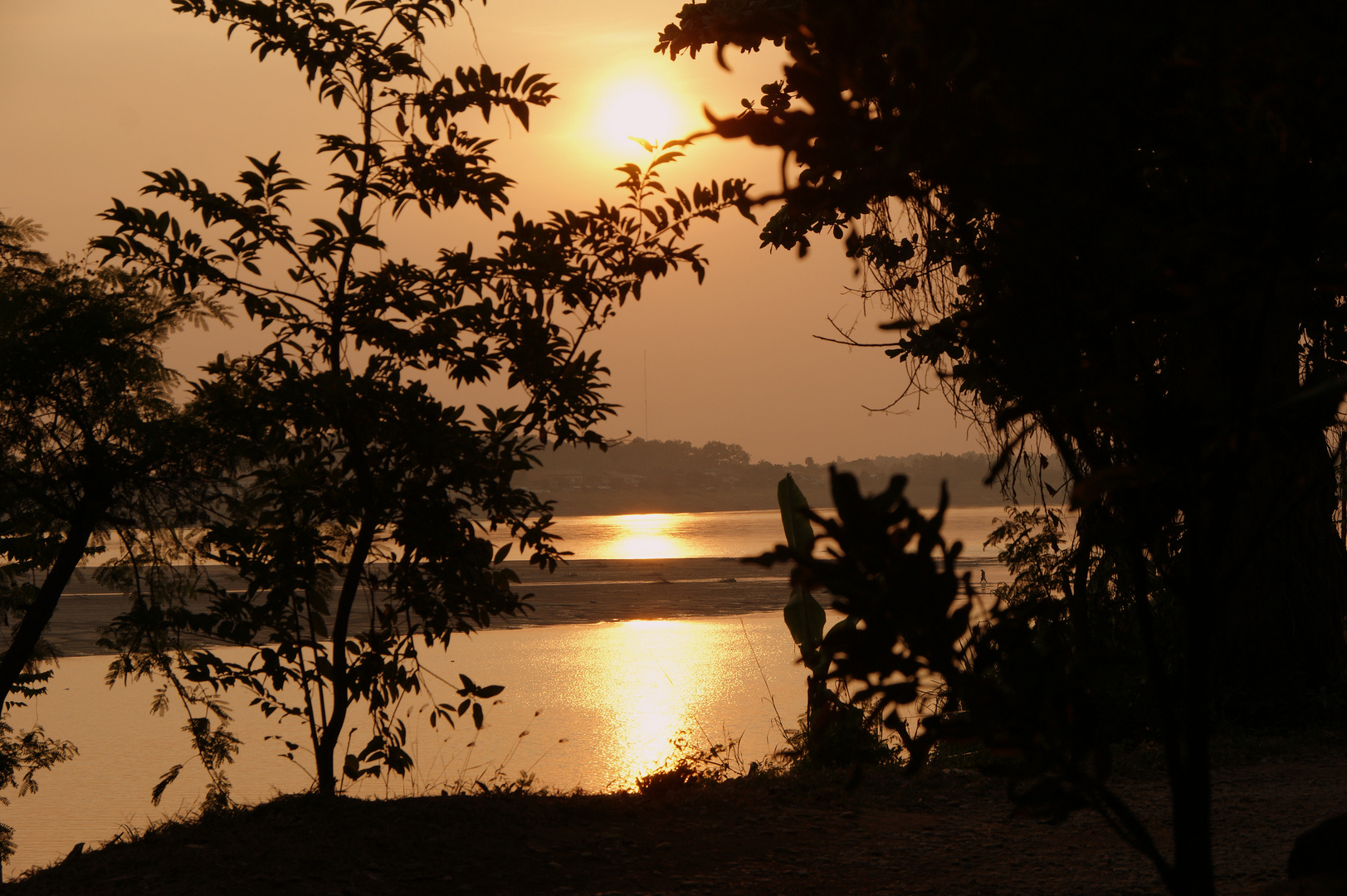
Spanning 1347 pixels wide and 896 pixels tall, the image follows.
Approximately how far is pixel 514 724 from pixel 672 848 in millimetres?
8554

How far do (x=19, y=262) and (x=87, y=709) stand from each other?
932 cm

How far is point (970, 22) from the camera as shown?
2480 millimetres

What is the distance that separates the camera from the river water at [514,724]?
9625mm

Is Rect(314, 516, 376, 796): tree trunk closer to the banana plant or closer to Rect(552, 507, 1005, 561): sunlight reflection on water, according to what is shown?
the banana plant

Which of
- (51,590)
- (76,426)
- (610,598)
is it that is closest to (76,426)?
(76,426)

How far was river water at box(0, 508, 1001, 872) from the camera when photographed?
9.62 meters

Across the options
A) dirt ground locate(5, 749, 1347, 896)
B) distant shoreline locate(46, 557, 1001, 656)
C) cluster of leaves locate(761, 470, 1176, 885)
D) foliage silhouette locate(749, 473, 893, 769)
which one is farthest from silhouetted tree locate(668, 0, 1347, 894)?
distant shoreline locate(46, 557, 1001, 656)

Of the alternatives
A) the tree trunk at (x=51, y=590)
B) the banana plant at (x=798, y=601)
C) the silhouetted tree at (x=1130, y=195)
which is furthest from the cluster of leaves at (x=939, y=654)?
the banana plant at (x=798, y=601)

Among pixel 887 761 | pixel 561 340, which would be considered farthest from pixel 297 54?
pixel 887 761

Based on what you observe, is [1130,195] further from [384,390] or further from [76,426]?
[76,426]

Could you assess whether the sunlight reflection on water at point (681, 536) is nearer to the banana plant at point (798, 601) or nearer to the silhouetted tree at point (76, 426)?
the banana plant at point (798, 601)

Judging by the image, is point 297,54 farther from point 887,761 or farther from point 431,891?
point 887,761

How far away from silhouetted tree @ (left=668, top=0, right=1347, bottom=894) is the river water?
120 inches

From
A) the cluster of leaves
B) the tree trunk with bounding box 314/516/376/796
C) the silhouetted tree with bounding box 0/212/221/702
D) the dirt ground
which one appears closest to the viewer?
the cluster of leaves
